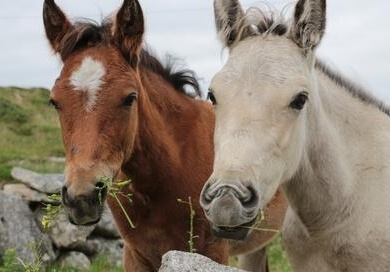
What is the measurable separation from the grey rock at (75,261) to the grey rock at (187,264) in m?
8.45

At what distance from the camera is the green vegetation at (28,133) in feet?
51.0

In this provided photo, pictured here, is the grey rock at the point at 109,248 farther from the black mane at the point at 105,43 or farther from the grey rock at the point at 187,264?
the grey rock at the point at 187,264

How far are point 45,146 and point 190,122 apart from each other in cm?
1186

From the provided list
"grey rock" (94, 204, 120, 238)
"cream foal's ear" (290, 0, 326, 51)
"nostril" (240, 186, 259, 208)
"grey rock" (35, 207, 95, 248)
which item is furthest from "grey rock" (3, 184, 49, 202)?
"nostril" (240, 186, 259, 208)

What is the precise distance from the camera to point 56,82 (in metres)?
6.16

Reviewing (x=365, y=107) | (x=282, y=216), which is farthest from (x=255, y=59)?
(x=282, y=216)

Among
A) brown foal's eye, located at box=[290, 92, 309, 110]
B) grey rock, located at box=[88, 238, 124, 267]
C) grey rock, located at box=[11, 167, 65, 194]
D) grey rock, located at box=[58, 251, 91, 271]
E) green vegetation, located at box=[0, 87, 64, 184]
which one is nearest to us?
brown foal's eye, located at box=[290, 92, 309, 110]

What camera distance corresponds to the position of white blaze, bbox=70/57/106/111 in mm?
5914

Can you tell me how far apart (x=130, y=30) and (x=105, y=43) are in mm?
251

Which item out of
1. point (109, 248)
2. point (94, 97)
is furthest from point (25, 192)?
point (94, 97)

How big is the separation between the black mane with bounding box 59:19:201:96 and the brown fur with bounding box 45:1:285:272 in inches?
0.7

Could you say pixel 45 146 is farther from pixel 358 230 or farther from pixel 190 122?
pixel 358 230

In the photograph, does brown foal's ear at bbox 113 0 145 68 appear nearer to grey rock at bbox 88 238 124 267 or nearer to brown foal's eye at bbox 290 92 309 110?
brown foal's eye at bbox 290 92 309 110

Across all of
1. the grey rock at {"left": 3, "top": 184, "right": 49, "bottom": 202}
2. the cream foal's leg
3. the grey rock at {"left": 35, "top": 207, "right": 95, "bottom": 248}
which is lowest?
the grey rock at {"left": 35, "top": 207, "right": 95, "bottom": 248}
